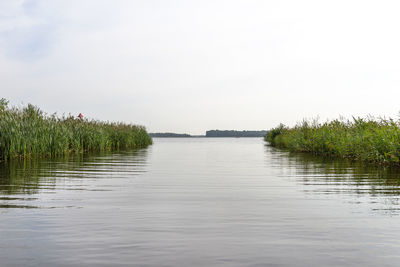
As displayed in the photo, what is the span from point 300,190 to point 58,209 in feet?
15.2

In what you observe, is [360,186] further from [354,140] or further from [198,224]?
[354,140]

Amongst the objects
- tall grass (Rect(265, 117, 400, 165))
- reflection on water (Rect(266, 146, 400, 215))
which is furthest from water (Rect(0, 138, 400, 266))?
tall grass (Rect(265, 117, 400, 165))

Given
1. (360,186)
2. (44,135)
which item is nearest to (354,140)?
(360,186)

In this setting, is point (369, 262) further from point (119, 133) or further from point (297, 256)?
point (119, 133)

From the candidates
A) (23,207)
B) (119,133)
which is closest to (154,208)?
(23,207)

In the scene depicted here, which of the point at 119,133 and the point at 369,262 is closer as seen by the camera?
the point at 369,262

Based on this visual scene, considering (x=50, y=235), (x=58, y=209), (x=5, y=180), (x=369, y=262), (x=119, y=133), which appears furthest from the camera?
(x=119, y=133)

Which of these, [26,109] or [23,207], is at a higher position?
[26,109]

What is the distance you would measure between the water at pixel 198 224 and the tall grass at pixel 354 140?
553 cm

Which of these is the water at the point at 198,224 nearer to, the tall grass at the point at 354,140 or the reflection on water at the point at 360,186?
the reflection on water at the point at 360,186

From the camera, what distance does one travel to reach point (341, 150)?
1864 centimetres

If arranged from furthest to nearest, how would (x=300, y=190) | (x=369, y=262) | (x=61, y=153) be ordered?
(x=61, y=153), (x=300, y=190), (x=369, y=262)

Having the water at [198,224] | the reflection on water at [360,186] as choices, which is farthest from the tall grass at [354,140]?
the water at [198,224]

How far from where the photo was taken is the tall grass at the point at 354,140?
1416cm
